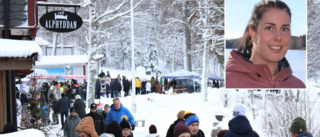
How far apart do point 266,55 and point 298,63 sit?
1.21 meters

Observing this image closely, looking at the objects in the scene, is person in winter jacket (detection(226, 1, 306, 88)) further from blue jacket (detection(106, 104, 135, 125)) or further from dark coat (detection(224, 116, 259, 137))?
dark coat (detection(224, 116, 259, 137))

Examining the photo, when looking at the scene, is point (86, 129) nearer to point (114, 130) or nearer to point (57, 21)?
point (114, 130)

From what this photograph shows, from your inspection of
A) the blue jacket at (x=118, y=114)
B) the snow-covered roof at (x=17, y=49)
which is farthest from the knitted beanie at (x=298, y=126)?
the blue jacket at (x=118, y=114)

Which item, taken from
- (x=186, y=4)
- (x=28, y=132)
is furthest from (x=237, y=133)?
(x=186, y=4)

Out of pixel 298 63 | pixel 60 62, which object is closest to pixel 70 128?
pixel 298 63

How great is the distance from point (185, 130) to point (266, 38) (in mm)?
9110

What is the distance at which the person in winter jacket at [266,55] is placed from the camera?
1441 cm

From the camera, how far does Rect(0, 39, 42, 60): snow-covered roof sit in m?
5.85

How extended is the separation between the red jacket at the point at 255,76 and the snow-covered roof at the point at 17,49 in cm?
943

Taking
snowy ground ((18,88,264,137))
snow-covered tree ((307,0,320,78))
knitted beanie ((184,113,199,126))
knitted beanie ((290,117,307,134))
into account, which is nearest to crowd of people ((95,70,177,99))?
snowy ground ((18,88,264,137))

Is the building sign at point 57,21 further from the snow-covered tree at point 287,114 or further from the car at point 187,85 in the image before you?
the car at point 187,85

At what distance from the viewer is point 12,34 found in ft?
28.4

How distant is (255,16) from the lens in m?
14.7

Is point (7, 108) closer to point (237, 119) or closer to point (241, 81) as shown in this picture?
point (237, 119)
